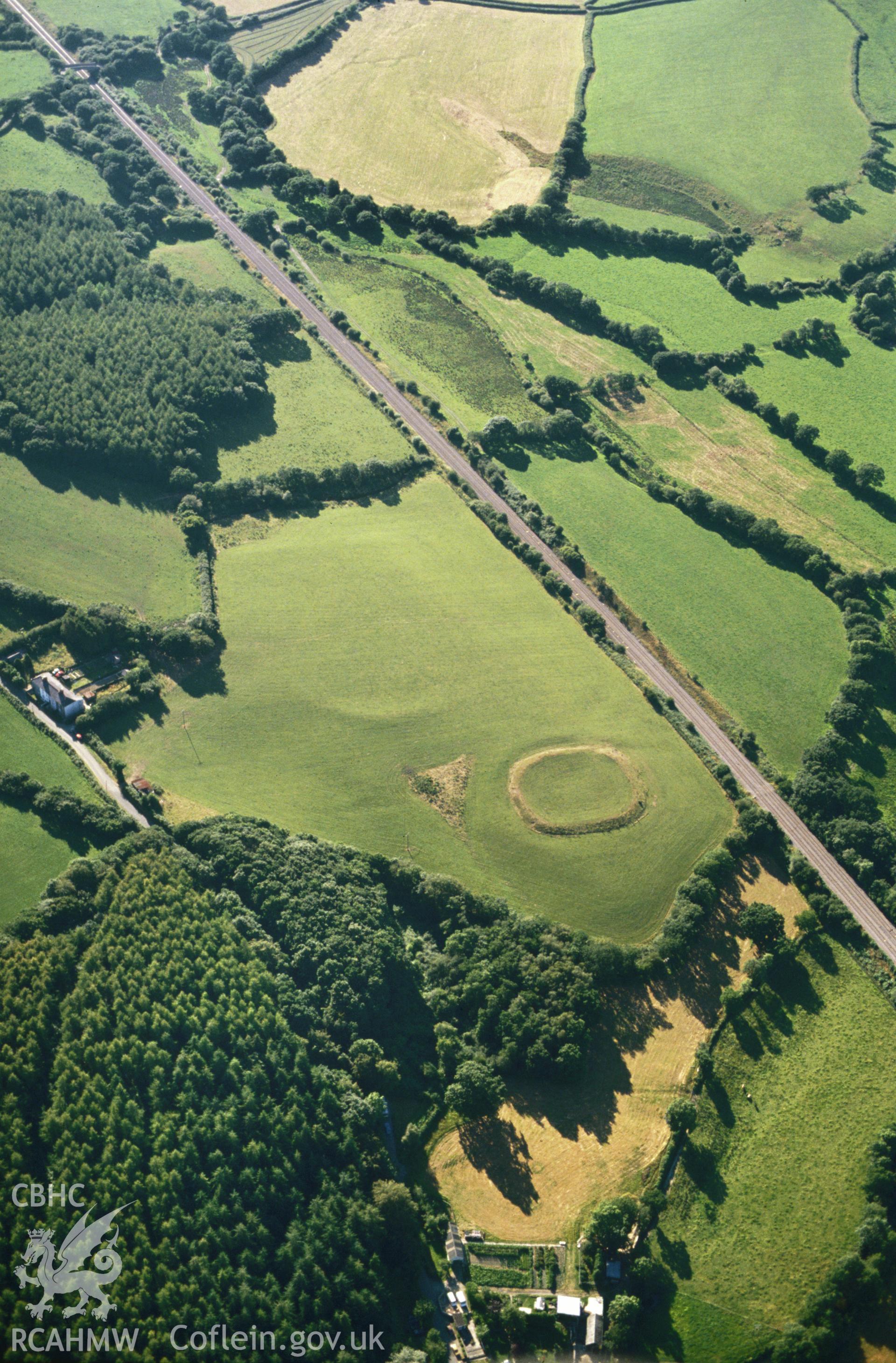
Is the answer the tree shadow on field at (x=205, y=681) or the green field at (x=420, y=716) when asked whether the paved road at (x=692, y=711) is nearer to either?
the green field at (x=420, y=716)

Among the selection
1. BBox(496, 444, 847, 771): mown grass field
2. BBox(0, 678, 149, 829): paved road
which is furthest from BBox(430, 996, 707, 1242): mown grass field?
BBox(0, 678, 149, 829): paved road

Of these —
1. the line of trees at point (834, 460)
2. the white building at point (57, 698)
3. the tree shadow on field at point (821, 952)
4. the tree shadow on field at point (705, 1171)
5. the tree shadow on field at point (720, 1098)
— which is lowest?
the tree shadow on field at point (705, 1171)

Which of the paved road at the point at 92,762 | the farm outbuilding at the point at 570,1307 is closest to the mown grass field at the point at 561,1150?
the farm outbuilding at the point at 570,1307

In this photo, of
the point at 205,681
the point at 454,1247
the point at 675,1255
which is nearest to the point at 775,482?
the point at 205,681

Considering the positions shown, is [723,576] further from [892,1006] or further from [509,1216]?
[509,1216]

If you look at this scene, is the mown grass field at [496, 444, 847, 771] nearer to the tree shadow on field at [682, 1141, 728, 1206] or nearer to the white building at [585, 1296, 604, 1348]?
the tree shadow on field at [682, 1141, 728, 1206]

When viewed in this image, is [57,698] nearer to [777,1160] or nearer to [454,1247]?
[454,1247]

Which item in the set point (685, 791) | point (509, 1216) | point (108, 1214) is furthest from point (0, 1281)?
point (685, 791)
